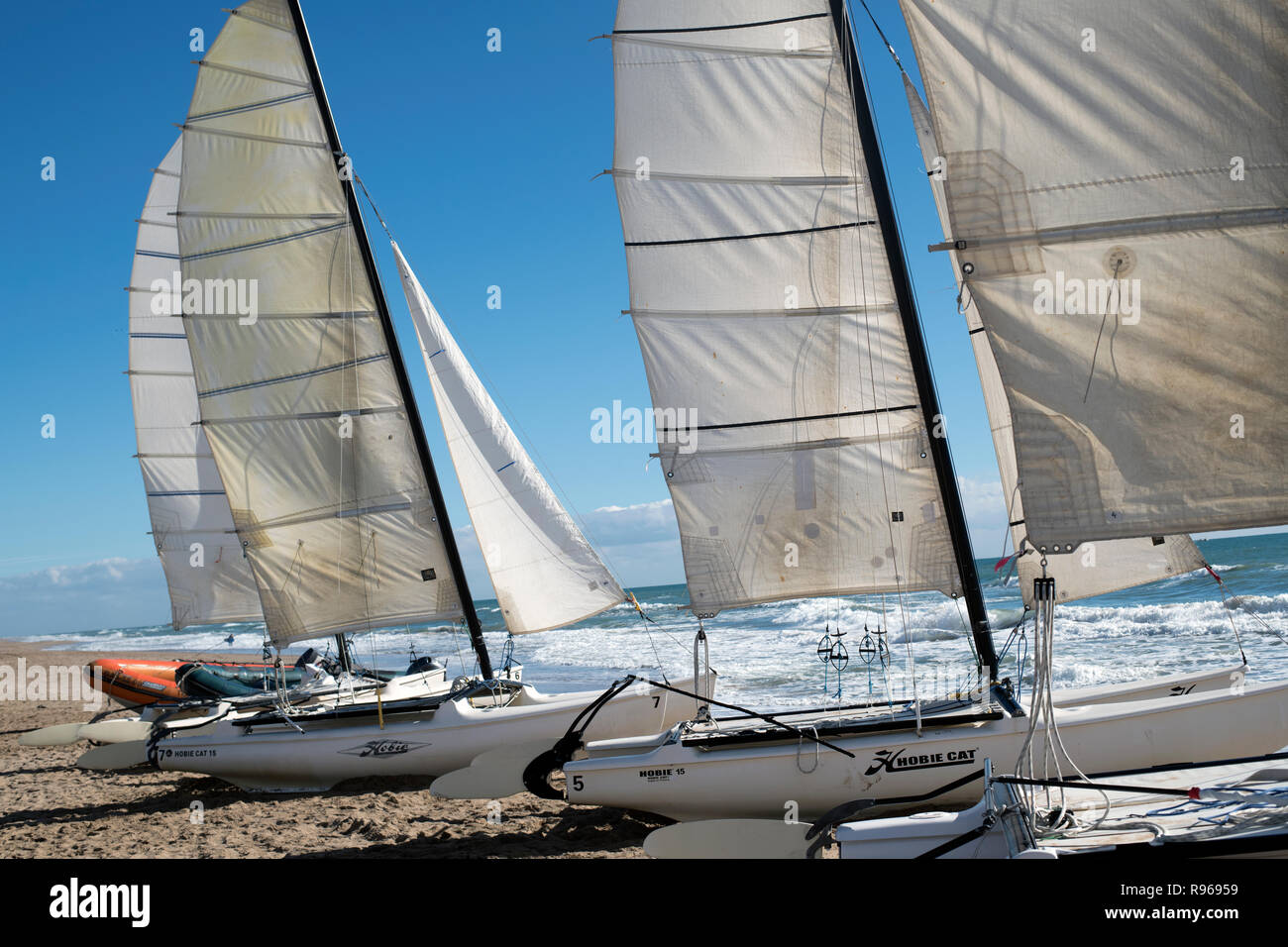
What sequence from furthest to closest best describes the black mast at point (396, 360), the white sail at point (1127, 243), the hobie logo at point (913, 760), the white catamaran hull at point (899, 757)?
the black mast at point (396, 360) < the hobie logo at point (913, 760) < the white catamaran hull at point (899, 757) < the white sail at point (1127, 243)

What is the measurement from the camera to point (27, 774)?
12422mm

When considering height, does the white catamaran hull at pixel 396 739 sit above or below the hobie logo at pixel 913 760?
below

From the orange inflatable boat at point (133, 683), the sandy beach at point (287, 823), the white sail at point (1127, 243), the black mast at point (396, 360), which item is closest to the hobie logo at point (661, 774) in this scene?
the sandy beach at point (287, 823)

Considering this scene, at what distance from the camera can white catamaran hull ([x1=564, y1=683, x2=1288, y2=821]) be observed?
704cm

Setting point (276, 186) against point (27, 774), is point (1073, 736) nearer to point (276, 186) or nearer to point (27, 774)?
point (276, 186)

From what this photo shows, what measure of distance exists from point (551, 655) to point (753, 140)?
70.9 feet

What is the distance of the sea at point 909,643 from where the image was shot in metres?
14.8

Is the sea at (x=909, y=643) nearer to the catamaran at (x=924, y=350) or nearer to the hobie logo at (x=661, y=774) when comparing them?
the catamaran at (x=924, y=350)

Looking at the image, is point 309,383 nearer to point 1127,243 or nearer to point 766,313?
→ point 766,313

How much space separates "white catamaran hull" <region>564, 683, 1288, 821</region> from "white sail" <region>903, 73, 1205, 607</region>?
1.11 m

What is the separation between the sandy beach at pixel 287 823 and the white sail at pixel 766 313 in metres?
2.55

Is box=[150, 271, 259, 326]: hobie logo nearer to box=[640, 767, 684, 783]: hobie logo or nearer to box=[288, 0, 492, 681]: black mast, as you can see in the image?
box=[288, 0, 492, 681]: black mast
